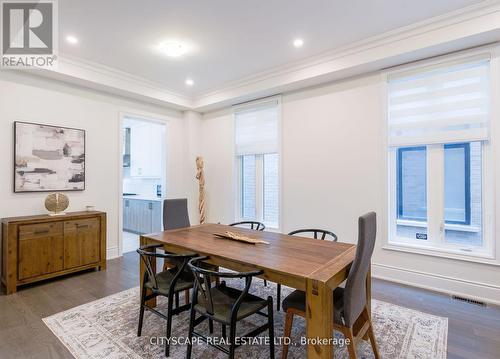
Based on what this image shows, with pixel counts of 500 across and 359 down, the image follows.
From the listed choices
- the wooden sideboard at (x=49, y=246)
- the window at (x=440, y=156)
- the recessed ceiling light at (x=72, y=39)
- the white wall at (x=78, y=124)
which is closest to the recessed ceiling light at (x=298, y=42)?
the window at (x=440, y=156)

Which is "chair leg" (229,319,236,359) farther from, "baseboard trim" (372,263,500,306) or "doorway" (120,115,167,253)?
"doorway" (120,115,167,253)

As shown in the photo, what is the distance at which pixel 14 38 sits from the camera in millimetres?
3041

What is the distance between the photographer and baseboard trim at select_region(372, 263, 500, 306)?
2.90 meters

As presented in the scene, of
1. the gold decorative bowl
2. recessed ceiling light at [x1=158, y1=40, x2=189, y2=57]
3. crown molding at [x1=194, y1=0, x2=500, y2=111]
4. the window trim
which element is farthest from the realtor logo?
the window trim

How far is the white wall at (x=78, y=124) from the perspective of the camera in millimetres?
3467

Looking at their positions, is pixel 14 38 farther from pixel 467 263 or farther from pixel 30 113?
pixel 467 263

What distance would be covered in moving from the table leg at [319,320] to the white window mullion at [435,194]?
2.48m

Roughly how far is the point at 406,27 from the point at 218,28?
2071 millimetres

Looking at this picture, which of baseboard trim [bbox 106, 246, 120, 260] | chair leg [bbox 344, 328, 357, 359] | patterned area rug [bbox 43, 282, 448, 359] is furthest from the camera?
baseboard trim [bbox 106, 246, 120, 260]

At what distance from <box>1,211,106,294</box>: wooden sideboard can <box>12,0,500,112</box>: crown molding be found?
1954 millimetres

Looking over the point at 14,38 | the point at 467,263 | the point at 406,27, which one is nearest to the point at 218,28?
the point at 406,27

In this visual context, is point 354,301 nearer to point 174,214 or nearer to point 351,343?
point 351,343

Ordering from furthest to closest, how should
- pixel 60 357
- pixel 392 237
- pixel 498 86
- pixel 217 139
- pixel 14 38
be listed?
pixel 217 139 → pixel 392 237 → pixel 14 38 → pixel 498 86 → pixel 60 357

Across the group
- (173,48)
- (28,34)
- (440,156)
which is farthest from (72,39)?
(440,156)
